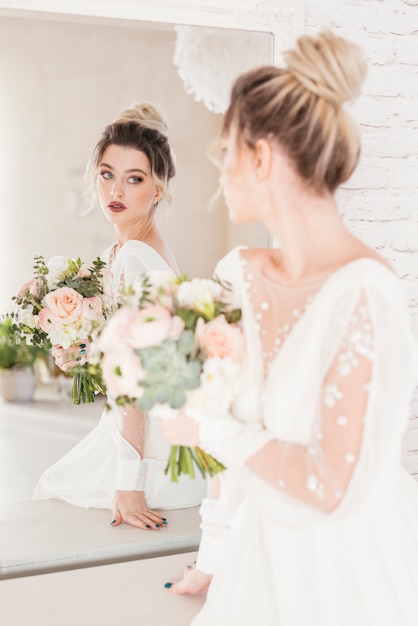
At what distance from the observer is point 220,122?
2.12m

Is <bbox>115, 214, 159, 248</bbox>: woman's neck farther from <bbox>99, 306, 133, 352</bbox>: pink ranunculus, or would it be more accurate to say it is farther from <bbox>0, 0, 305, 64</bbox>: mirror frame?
<bbox>99, 306, 133, 352</bbox>: pink ranunculus

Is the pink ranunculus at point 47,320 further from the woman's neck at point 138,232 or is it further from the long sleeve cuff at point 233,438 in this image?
the long sleeve cuff at point 233,438

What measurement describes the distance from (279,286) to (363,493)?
476 millimetres

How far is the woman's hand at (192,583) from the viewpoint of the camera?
194 cm

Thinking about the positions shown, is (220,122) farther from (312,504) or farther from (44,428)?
(312,504)

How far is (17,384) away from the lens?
209 cm

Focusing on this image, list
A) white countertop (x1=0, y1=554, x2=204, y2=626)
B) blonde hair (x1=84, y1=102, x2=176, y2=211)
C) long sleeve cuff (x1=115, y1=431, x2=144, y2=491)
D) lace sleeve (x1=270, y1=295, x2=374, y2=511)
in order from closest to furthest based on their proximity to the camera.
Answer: lace sleeve (x1=270, y1=295, x2=374, y2=511)
white countertop (x1=0, y1=554, x2=204, y2=626)
blonde hair (x1=84, y1=102, x2=176, y2=211)
long sleeve cuff (x1=115, y1=431, x2=144, y2=491)

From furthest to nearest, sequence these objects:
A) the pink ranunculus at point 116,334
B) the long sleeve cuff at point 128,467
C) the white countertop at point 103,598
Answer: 1. the long sleeve cuff at point 128,467
2. the white countertop at point 103,598
3. the pink ranunculus at point 116,334

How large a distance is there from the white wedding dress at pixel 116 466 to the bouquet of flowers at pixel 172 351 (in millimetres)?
657

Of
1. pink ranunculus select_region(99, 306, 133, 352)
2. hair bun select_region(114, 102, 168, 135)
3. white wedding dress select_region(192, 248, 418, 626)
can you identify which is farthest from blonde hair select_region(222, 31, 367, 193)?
hair bun select_region(114, 102, 168, 135)

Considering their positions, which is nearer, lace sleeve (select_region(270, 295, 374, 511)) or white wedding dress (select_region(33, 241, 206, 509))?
lace sleeve (select_region(270, 295, 374, 511))

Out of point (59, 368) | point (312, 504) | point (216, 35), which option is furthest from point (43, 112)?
point (312, 504)

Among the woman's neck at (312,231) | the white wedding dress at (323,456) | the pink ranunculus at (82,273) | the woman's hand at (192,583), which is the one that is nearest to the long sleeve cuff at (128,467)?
the woman's hand at (192,583)

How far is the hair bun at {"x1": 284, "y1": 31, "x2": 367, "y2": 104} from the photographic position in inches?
53.2
